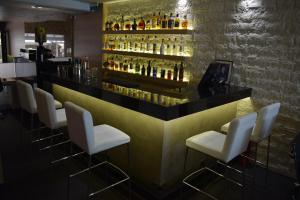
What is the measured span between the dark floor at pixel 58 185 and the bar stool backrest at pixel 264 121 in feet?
2.19

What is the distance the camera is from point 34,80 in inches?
188

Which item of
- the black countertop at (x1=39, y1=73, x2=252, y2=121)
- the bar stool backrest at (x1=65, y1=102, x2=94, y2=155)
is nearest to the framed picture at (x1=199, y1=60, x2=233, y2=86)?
the black countertop at (x1=39, y1=73, x2=252, y2=121)

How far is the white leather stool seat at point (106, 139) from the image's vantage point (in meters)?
1.99

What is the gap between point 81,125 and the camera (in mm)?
1882

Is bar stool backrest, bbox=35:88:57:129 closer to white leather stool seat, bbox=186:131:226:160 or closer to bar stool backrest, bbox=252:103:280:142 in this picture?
white leather stool seat, bbox=186:131:226:160

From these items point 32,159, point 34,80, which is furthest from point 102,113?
point 34,80

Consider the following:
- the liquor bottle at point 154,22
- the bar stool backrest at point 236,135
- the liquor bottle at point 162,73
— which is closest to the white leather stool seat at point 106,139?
the bar stool backrest at point 236,135

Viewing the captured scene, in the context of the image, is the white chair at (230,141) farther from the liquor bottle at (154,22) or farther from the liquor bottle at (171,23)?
the liquor bottle at (154,22)

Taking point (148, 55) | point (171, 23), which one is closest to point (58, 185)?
point (148, 55)

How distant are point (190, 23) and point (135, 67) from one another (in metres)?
1.22

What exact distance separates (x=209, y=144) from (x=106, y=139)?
87 cm

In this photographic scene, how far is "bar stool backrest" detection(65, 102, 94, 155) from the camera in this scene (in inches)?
72.6

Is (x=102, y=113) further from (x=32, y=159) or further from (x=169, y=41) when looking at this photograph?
(x=169, y=41)

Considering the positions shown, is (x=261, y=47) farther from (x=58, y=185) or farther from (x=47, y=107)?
(x=58, y=185)
